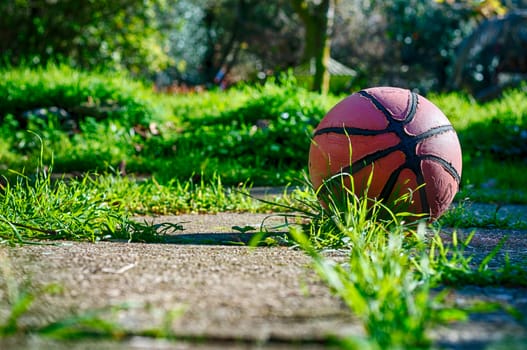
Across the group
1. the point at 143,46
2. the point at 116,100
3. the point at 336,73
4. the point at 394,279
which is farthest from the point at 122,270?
the point at 336,73

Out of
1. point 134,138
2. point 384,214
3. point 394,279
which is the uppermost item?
point 394,279

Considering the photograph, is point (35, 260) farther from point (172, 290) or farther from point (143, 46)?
point (143, 46)

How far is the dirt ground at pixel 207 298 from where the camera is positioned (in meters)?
1.71

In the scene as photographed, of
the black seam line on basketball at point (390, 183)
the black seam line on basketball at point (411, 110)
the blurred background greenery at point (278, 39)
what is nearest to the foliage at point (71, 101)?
the blurred background greenery at point (278, 39)

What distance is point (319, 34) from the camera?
1317 centimetres

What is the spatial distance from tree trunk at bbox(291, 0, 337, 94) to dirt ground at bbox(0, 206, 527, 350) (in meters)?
8.90

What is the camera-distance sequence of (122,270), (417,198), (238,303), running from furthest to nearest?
(417,198)
(122,270)
(238,303)

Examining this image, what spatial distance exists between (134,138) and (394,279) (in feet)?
21.2

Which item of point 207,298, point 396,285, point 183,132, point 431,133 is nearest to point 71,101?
point 183,132

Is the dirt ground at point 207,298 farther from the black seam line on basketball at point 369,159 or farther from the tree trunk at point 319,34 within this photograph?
the tree trunk at point 319,34

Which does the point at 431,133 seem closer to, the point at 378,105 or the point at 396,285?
the point at 378,105

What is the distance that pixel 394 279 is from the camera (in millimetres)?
2070

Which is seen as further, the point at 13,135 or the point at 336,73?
the point at 336,73

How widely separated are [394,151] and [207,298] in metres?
1.83
